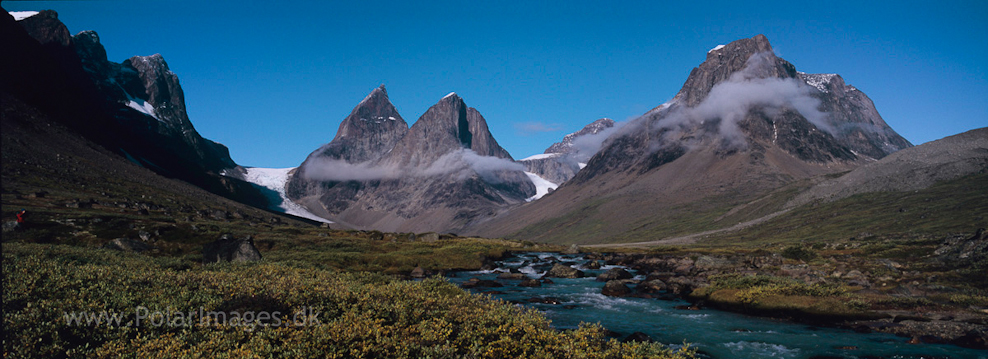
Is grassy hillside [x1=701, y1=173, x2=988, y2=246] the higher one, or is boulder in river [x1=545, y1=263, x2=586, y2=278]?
grassy hillside [x1=701, y1=173, x2=988, y2=246]

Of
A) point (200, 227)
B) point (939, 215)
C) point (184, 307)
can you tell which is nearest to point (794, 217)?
point (939, 215)

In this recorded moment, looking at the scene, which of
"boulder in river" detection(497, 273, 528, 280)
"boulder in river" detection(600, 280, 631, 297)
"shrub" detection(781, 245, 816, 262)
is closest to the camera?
"boulder in river" detection(600, 280, 631, 297)

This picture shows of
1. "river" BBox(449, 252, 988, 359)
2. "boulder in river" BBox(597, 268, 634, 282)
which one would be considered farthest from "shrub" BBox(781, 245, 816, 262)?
"river" BBox(449, 252, 988, 359)

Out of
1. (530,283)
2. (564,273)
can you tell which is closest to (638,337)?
(530,283)

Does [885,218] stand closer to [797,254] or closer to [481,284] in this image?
[797,254]

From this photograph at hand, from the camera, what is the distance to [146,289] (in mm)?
16297

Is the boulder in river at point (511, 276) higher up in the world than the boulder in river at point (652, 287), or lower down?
lower down

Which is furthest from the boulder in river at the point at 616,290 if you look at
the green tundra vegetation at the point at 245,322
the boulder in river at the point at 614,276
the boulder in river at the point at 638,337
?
the green tundra vegetation at the point at 245,322

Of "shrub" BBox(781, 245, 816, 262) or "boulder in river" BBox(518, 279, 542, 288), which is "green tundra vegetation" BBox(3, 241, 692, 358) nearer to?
"boulder in river" BBox(518, 279, 542, 288)

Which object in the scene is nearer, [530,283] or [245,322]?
[245,322]

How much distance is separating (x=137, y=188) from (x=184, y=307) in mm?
169643

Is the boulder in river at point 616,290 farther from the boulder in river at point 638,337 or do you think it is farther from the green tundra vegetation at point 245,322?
the green tundra vegetation at point 245,322

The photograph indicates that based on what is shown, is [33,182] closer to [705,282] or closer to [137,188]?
[137,188]

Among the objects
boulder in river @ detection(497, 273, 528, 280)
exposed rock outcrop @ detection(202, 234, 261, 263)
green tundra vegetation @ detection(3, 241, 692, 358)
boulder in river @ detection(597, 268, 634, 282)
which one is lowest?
boulder in river @ detection(497, 273, 528, 280)
